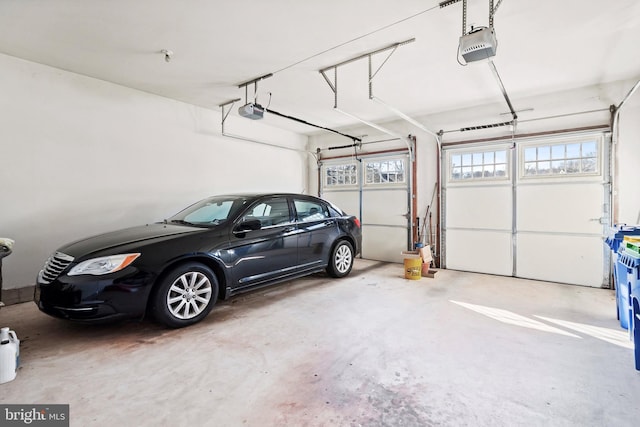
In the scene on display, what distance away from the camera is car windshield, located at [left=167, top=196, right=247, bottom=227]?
10.9ft

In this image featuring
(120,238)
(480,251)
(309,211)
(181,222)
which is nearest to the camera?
(120,238)

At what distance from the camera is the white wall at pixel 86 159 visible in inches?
134

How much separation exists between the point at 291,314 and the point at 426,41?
10.0ft

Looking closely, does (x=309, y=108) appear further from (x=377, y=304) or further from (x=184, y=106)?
(x=377, y=304)

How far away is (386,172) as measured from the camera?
6133mm

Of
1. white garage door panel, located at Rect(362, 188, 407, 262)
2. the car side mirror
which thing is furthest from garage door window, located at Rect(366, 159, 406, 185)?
the car side mirror

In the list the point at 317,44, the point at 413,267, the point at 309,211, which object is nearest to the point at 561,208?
the point at 413,267

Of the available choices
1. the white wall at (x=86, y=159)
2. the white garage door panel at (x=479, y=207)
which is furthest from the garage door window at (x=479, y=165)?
the white wall at (x=86, y=159)

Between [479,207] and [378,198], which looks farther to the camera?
[378,198]

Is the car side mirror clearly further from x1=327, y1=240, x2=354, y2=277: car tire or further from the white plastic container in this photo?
the white plastic container

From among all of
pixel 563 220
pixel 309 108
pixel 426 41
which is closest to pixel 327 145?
pixel 309 108

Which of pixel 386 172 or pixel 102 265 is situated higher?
pixel 386 172

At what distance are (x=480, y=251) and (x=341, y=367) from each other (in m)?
3.87

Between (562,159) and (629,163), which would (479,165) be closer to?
(562,159)
